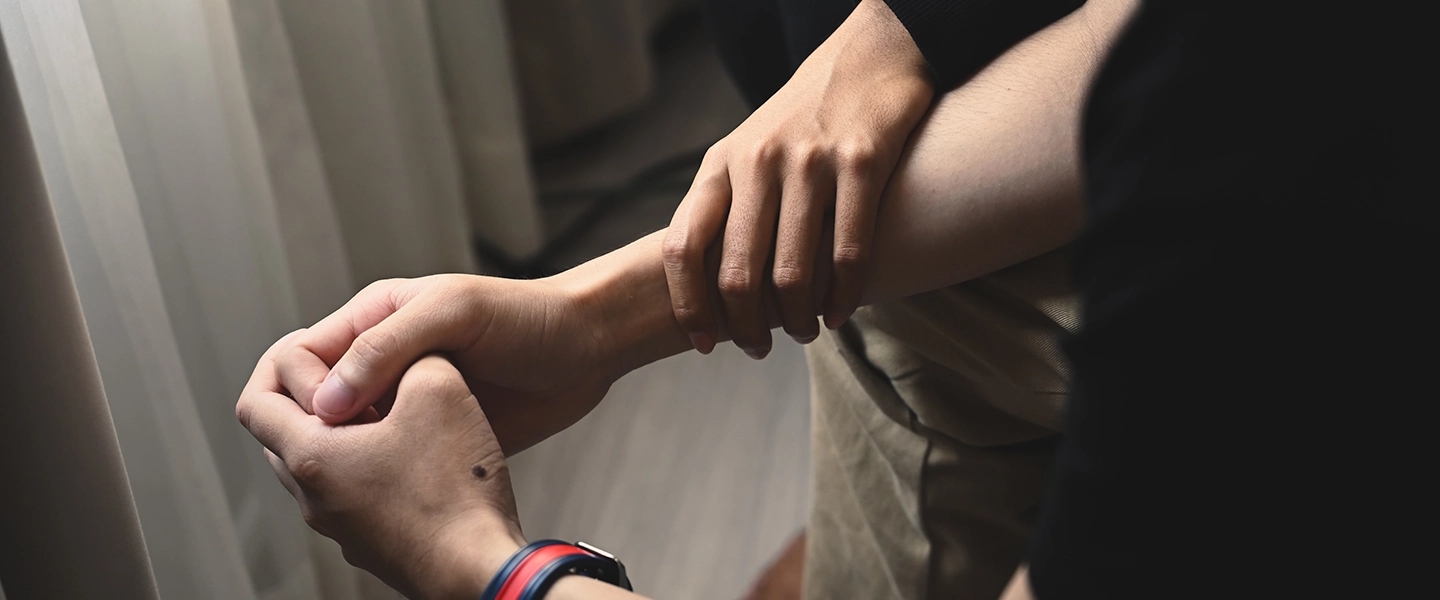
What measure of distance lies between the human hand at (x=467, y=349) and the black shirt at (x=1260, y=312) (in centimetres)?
40

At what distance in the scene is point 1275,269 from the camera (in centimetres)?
31

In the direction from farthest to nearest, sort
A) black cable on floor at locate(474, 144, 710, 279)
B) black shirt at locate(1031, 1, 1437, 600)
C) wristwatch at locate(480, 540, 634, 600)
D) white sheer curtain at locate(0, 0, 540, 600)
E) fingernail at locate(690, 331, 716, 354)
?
black cable on floor at locate(474, 144, 710, 279) → white sheer curtain at locate(0, 0, 540, 600) → fingernail at locate(690, 331, 716, 354) → wristwatch at locate(480, 540, 634, 600) → black shirt at locate(1031, 1, 1437, 600)

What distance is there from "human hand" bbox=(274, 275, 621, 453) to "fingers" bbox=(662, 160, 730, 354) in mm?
65

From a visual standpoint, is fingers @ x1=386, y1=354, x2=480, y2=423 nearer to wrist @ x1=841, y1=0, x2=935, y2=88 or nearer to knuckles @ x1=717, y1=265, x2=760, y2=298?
knuckles @ x1=717, y1=265, x2=760, y2=298

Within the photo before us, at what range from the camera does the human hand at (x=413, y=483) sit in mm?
514

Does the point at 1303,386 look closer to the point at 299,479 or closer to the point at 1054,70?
the point at 1054,70

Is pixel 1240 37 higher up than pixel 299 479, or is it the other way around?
pixel 1240 37

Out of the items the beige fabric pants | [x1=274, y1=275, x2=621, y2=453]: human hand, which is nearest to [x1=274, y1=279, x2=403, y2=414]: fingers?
[x1=274, y1=275, x2=621, y2=453]: human hand

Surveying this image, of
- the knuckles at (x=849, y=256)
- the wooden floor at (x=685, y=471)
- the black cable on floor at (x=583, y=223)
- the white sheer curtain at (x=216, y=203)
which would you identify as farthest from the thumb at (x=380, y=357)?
the black cable on floor at (x=583, y=223)

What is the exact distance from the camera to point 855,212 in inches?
24.6

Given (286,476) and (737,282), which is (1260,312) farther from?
(286,476)

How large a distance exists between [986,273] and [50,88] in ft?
2.56

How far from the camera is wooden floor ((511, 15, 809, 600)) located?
4.83 feet

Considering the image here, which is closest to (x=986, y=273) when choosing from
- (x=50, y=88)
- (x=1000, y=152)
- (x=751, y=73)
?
(x=1000, y=152)
